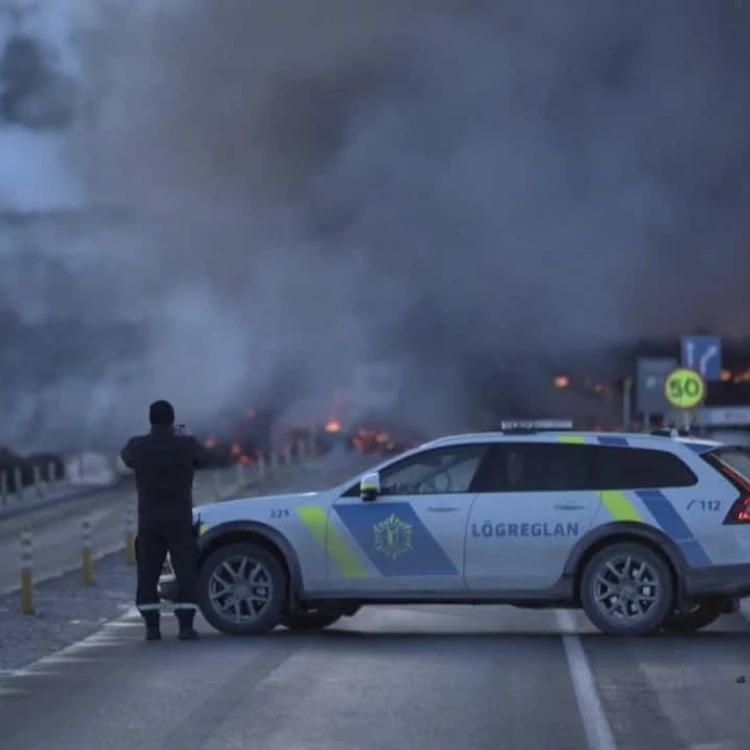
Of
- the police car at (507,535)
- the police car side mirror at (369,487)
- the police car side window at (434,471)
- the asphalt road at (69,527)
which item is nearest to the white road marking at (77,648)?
the police car at (507,535)

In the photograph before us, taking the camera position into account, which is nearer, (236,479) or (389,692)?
(389,692)

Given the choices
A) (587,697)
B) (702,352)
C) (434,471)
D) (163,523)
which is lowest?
(587,697)

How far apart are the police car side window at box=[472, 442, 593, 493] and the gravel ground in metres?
3.41

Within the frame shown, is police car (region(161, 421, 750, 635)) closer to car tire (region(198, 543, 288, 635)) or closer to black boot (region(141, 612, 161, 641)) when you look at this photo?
car tire (region(198, 543, 288, 635))

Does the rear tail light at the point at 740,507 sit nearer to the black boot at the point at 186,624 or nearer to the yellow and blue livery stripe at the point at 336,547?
the yellow and blue livery stripe at the point at 336,547

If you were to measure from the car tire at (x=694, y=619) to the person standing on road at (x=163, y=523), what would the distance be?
366 centimetres

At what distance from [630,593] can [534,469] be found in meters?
1.23

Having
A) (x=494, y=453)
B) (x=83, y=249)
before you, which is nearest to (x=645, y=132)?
(x=83, y=249)

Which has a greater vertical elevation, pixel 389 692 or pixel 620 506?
pixel 620 506


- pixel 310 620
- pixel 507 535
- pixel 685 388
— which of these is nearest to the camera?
pixel 507 535

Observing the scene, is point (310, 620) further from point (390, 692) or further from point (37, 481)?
point (37, 481)

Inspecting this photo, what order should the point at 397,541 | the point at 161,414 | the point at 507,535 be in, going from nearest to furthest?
the point at 507,535
the point at 397,541
the point at 161,414

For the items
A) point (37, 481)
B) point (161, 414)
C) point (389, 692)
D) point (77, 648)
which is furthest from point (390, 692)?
point (37, 481)

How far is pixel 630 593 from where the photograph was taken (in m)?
16.9
